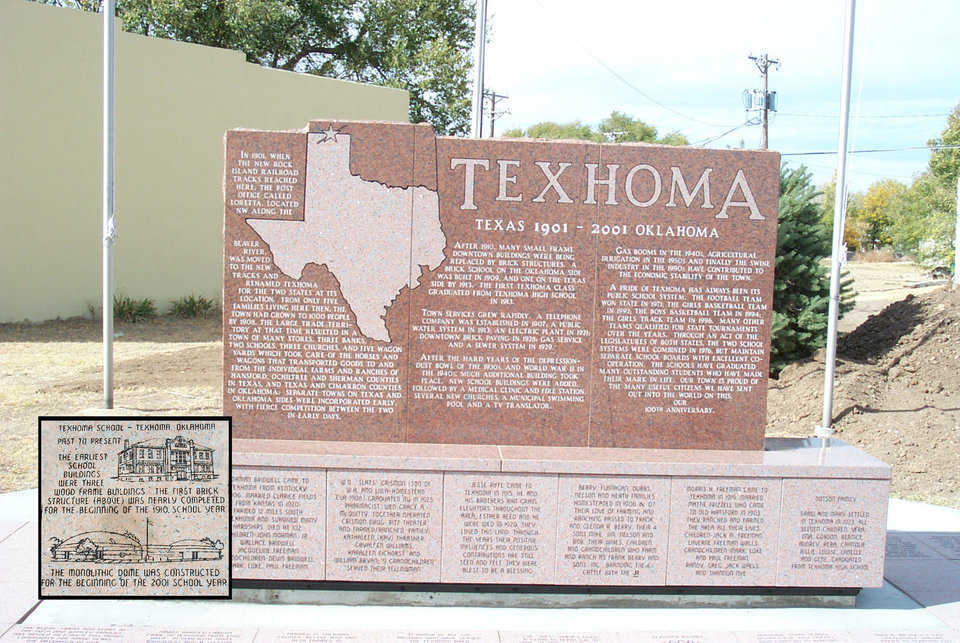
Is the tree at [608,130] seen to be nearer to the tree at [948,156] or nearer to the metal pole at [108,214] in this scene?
the tree at [948,156]

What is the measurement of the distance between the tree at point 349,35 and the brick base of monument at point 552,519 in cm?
1989

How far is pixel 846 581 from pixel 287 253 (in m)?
3.69

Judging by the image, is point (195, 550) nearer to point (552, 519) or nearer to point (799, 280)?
point (552, 519)

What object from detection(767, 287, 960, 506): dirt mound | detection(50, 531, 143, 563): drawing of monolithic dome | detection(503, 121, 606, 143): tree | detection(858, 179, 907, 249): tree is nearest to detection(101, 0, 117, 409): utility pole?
detection(50, 531, 143, 563): drawing of monolithic dome

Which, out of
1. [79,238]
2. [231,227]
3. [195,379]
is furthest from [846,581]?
[79,238]

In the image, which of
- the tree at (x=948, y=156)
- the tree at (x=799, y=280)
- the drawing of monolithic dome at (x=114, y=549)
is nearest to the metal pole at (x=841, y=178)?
the tree at (x=799, y=280)

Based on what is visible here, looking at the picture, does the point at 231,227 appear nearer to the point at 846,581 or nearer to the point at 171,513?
the point at 171,513

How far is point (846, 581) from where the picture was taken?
15.7ft

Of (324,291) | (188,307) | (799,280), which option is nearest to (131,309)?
(188,307)

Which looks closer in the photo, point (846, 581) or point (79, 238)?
point (846, 581)

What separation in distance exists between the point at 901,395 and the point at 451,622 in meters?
7.20

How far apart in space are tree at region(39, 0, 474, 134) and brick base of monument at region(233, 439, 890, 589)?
1989 centimetres

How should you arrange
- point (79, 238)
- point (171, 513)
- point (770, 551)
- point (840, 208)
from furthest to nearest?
point (79, 238), point (840, 208), point (770, 551), point (171, 513)

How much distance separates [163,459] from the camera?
3924 mm
